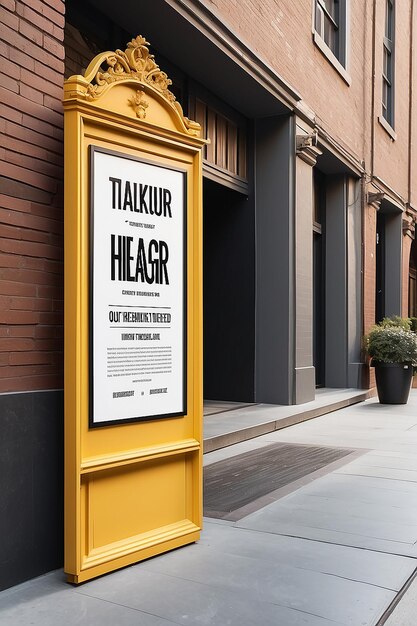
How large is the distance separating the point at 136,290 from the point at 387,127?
14549 millimetres

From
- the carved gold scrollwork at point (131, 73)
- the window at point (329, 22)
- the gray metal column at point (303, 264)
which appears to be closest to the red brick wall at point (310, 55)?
the window at point (329, 22)

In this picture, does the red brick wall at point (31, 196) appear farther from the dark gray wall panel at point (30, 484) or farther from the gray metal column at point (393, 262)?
the gray metal column at point (393, 262)

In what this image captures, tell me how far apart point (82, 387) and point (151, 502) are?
40.0 inches

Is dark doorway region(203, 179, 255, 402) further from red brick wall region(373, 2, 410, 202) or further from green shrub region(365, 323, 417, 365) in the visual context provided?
A: red brick wall region(373, 2, 410, 202)

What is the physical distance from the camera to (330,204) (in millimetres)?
14664

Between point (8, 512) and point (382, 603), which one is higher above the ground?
point (8, 512)

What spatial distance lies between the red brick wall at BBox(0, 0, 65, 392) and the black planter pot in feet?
33.1

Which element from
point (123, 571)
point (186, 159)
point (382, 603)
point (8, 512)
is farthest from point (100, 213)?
point (382, 603)

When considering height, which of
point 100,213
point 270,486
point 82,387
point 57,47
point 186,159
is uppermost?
point 57,47

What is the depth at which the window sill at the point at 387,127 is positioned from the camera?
1661 cm

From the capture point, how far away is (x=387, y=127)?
17.2 m

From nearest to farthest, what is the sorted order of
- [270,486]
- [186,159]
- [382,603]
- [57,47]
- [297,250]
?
[382,603], [57,47], [186,159], [270,486], [297,250]

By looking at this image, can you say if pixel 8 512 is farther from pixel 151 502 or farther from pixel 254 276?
pixel 254 276

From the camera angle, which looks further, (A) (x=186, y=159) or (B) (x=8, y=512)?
(A) (x=186, y=159)
